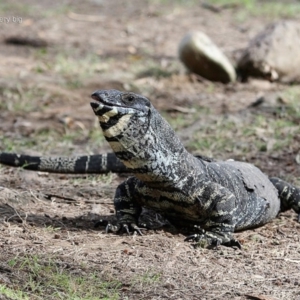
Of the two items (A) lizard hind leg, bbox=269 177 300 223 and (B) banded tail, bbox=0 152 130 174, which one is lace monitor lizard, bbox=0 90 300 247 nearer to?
(A) lizard hind leg, bbox=269 177 300 223

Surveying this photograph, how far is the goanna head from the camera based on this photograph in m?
5.89

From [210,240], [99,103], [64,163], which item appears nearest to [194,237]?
[210,240]

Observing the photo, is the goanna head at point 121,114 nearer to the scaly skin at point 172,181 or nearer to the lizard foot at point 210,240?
the scaly skin at point 172,181

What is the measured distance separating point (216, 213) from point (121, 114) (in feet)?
3.89

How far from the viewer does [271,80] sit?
12.9 meters

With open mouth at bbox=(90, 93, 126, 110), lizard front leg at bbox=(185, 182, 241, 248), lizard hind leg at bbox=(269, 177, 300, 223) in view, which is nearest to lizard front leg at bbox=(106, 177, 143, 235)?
lizard front leg at bbox=(185, 182, 241, 248)

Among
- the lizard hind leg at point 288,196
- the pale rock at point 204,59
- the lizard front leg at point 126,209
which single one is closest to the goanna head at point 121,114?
the lizard front leg at point 126,209

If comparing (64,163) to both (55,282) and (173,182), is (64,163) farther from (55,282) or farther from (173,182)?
(55,282)

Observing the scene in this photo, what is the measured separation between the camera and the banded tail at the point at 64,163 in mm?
8289

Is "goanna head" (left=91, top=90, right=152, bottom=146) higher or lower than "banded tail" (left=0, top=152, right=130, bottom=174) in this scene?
higher

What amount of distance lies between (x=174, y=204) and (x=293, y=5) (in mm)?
13109

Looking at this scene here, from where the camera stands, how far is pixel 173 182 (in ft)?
20.7

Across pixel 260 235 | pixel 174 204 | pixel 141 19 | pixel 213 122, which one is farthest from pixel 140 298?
pixel 141 19

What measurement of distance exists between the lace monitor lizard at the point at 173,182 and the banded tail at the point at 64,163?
160 centimetres
